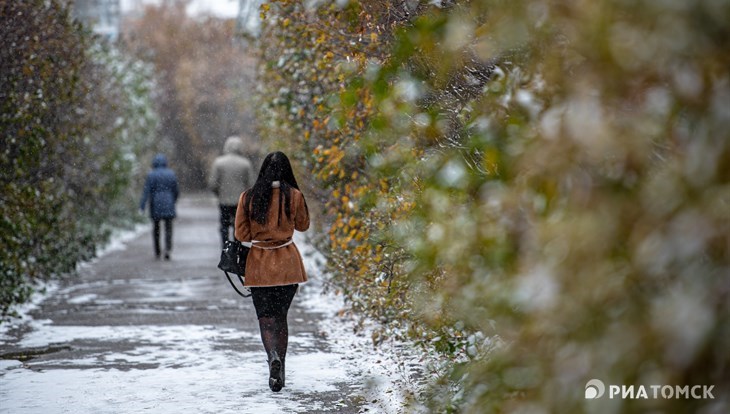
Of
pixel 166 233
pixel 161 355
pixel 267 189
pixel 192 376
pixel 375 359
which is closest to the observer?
pixel 267 189

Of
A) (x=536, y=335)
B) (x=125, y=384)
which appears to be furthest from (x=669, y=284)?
(x=125, y=384)

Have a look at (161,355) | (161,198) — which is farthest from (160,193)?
(161,355)

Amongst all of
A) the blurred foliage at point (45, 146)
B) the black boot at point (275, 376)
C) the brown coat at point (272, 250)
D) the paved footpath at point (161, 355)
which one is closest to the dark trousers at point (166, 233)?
the blurred foliage at point (45, 146)

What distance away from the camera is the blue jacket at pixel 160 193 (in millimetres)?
16172

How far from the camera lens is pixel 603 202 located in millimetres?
2438

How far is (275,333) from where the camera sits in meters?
7.00

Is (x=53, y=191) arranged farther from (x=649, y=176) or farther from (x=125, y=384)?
(x=649, y=176)

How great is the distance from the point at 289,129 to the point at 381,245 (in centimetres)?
581

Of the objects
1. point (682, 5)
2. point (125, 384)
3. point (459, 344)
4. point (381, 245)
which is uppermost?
point (682, 5)

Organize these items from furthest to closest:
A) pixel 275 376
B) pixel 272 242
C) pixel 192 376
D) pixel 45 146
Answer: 1. pixel 45 146
2. pixel 192 376
3. pixel 272 242
4. pixel 275 376

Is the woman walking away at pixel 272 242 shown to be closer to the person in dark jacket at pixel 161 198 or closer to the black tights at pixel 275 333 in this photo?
the black tights at pixel 275 333

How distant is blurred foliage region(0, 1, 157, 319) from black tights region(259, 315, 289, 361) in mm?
3776

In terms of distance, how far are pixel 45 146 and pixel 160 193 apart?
15.0ft

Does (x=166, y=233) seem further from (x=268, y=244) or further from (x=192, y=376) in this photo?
(x=268, y=244)
